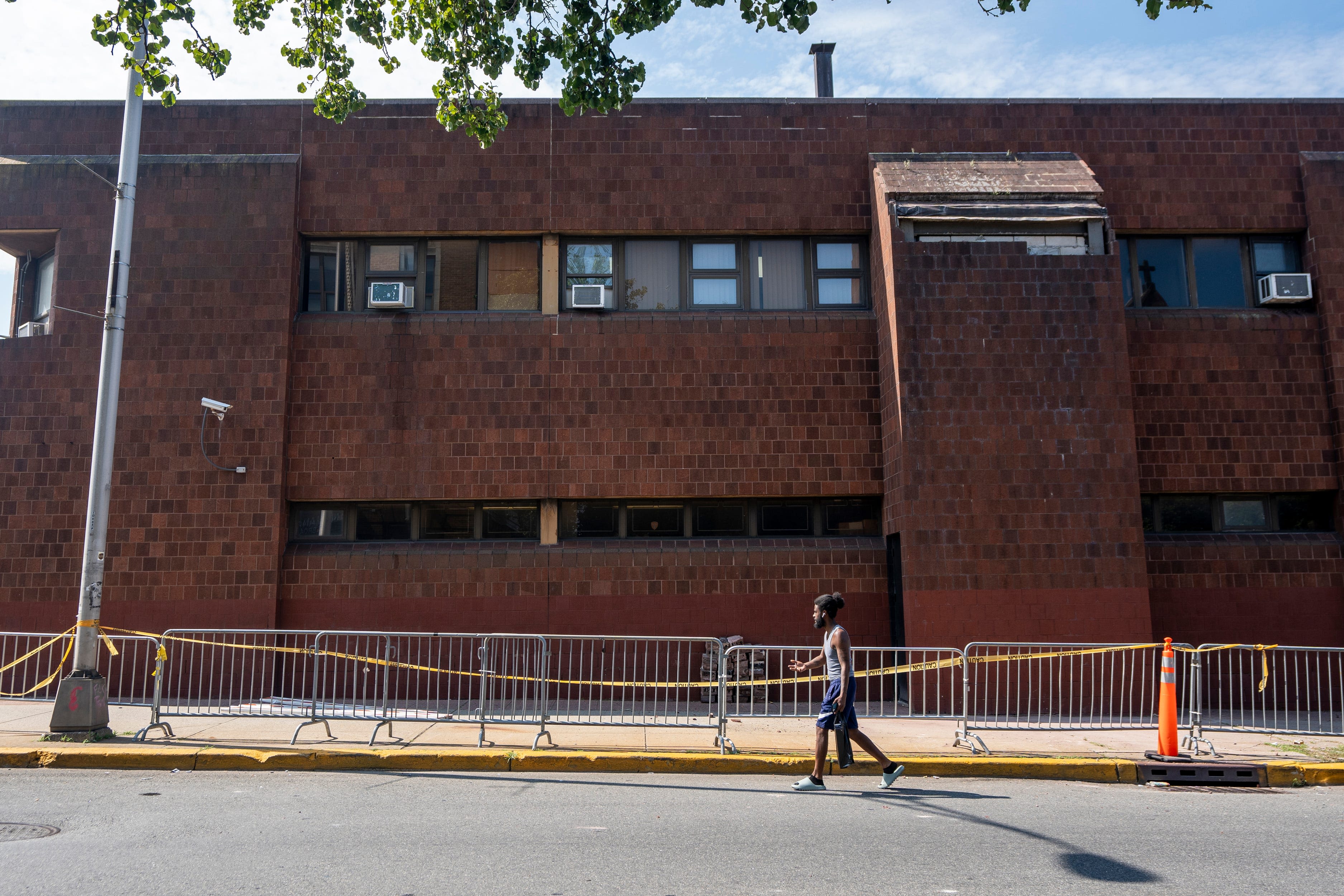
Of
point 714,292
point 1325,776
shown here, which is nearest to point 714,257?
point 714,292

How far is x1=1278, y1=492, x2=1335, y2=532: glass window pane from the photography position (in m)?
14.0

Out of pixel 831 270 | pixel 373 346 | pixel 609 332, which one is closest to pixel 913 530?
pixel 831 270

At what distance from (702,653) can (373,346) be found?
256 inches

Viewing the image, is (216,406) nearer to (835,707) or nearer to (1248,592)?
(835,707)

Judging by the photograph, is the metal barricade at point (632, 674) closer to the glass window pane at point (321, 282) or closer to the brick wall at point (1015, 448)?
the brick wall at point (1015, 448)

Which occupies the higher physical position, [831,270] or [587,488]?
[831,270]

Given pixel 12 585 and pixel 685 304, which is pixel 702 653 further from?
pixel 12 585

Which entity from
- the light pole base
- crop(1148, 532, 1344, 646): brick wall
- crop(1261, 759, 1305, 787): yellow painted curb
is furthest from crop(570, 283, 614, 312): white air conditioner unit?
crop(1261, 759, 1305, 787): yellow painted curb

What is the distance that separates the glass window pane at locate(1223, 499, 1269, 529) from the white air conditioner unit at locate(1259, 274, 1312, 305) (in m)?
2.97

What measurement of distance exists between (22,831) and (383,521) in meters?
7.62

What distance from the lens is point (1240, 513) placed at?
45.9 ft

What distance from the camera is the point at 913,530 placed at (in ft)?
41.4

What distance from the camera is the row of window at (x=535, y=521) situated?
13.8 meters

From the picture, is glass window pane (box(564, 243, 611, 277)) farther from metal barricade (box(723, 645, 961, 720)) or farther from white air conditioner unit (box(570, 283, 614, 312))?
metal barricade (box(723, 645, 961, 720))
